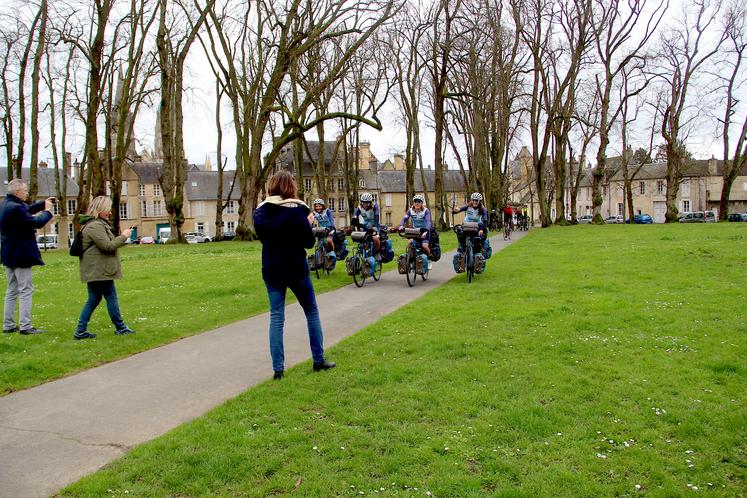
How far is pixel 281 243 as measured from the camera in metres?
6.08

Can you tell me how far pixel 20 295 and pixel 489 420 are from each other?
6683 millimetres

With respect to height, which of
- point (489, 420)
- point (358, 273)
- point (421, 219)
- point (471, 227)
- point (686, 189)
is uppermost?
point (686, 189)

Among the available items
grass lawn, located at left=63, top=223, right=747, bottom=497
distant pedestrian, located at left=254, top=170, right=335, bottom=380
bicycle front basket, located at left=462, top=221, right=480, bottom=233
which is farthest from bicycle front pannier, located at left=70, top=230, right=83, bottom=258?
bicycle front basket, located at left=462, top=221, right=480, bottom=233

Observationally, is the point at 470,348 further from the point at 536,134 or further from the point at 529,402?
the point at 536,134

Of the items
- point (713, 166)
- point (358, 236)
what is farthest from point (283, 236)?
point (713, 166)

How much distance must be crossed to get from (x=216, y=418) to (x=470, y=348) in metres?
3.11

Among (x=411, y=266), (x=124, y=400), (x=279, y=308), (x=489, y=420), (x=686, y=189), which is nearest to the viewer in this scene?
(x=489, y=420)

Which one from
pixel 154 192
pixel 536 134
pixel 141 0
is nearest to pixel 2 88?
pixel 141 0

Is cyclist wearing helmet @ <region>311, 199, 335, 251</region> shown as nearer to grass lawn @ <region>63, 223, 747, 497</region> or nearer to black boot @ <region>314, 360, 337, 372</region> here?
grass lawn @ <region>63, 223, 747, 497</region>

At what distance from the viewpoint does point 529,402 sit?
5.09 meters

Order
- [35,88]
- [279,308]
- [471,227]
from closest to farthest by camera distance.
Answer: [279,308] → [471,227] → [35,88]

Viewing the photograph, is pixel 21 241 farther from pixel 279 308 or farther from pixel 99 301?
pixel 279 308

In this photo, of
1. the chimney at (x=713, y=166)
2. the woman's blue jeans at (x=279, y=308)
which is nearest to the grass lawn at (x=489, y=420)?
the woman's blue jeans at (x=279, y=308)

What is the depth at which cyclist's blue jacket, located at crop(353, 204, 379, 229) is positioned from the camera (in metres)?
13.8
